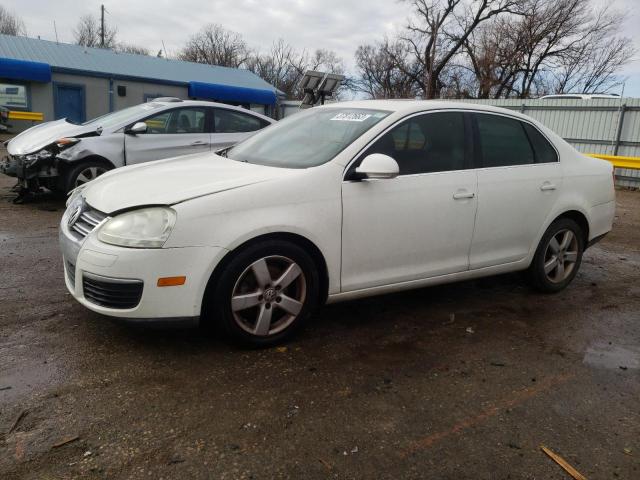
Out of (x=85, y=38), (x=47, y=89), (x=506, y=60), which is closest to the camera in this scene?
(x=47, y=89)

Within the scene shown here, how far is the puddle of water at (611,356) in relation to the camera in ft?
11.3

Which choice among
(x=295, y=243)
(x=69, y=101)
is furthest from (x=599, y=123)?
(x=69, y=101)

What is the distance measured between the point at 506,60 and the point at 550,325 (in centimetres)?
3244

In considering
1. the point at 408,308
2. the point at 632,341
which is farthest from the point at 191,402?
the point at 632,341

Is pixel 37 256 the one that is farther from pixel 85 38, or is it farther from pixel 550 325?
pixel 85 38

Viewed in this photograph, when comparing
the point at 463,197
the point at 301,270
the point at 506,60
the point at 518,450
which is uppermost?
the point at 506,60

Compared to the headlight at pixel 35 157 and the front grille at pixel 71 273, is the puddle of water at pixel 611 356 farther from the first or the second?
the headlight at pixel 35 157

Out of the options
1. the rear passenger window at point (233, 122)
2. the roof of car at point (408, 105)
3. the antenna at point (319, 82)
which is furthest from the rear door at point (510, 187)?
the antenna at point (319, 82)

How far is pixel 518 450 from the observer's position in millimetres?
2461

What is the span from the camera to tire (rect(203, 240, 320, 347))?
A: 307cm

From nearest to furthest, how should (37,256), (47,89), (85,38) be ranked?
1. (37,256)
2. (47,89)
3. (85,38)

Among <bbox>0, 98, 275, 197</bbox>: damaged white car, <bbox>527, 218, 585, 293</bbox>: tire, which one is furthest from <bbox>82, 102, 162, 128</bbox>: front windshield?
<bbox>527, 218, 585, 293</bbox>: tire

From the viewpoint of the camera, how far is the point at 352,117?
3920 mm

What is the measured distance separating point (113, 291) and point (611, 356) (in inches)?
125
